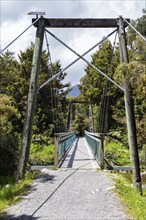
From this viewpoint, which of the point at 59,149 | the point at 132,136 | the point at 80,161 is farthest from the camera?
the point at 80,161

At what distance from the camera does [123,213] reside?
408 centimetres

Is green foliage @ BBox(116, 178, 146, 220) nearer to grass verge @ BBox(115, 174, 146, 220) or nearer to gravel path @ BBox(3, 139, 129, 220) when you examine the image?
grass verge @ BBox(115, 174, 146, 220)

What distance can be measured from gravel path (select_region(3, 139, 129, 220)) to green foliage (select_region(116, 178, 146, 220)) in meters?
0.12

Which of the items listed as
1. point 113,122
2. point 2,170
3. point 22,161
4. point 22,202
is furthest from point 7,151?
point 113,122

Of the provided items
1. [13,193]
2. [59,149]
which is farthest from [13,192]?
[59,149]

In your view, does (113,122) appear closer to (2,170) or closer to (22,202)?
(2,170)

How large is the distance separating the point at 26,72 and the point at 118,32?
53.0 feet

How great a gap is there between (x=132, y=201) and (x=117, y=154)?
36.7 feet

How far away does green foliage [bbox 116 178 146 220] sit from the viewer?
13.1 feet

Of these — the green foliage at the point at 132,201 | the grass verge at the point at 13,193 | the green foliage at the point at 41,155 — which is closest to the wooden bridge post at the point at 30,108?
the grass verge at the point at 13,193

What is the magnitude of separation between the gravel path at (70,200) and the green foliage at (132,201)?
12cm

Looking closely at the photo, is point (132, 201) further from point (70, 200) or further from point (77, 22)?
point (77, 22)

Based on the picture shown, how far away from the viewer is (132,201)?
15.1 feet

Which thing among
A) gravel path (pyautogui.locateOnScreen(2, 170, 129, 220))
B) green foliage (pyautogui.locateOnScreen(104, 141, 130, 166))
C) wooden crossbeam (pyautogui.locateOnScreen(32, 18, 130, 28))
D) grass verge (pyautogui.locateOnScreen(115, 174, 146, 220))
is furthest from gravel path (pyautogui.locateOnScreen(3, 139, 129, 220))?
green foliage (pyautogui.locateOnScreen(104, 141, 130, 166))
